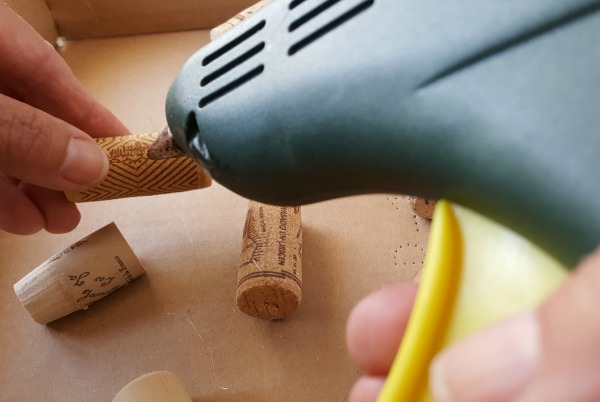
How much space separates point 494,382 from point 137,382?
62cm

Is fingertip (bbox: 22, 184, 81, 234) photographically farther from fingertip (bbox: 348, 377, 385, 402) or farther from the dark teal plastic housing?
fingertip (bbox: 348, 377, 385, 402)

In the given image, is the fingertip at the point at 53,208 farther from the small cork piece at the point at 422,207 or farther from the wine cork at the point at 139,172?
the small cork piece at the point at 422,207

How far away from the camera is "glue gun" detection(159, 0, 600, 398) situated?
0.37m

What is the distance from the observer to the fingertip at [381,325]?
55 cm

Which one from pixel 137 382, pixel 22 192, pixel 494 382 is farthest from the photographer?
pixel 22 192

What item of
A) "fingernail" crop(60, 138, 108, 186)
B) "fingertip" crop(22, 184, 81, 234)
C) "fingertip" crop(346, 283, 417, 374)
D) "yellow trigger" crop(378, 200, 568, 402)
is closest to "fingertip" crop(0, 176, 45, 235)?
"fingertip" crop(22, 184, 81, 234)

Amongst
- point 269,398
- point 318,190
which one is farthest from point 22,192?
point 318,190

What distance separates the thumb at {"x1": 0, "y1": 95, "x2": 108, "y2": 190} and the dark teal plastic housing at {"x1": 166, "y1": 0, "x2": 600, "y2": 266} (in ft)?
0.81

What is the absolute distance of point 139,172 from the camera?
814 mm

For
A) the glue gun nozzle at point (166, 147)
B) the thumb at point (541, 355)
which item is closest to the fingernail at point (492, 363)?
the thumb at point (541, 355)

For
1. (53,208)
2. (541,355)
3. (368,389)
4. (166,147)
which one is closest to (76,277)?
(53,208)

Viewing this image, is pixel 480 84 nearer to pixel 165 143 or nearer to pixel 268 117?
pixel 268 117

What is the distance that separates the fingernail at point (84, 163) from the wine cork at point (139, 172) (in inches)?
1.3

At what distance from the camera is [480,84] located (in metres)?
0.40
